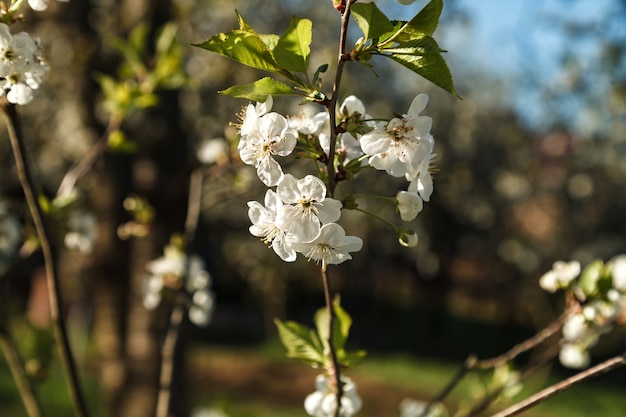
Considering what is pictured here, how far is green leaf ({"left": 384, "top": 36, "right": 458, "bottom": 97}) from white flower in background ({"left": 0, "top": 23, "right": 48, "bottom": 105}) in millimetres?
587

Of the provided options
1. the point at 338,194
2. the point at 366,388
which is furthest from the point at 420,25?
the point at 366,388

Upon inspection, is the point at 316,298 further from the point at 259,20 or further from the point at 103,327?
the point at 103,327

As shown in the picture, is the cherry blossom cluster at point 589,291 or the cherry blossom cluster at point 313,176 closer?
the cherry blossom cluster at point 313,176

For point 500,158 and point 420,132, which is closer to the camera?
point 420,132

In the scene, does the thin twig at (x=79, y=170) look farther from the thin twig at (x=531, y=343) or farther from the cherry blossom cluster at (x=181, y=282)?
the thin twig at (x=531, y=343)

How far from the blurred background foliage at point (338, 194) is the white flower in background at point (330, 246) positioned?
3.46 ft

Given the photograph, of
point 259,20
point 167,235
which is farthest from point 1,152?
point 167,235

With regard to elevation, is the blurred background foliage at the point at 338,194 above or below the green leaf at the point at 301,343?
above

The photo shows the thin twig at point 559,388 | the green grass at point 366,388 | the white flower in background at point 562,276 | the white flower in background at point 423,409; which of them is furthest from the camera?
the green grass at point 366,388

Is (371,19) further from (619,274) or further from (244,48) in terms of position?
(619,274)

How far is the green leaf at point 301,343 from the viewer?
111 centimetres

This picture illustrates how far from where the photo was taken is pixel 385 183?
1070cm

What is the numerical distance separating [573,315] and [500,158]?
12.2 metres

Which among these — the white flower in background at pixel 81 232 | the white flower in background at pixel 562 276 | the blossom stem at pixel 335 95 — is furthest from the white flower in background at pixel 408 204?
the white flower in background at pixel 81 232
